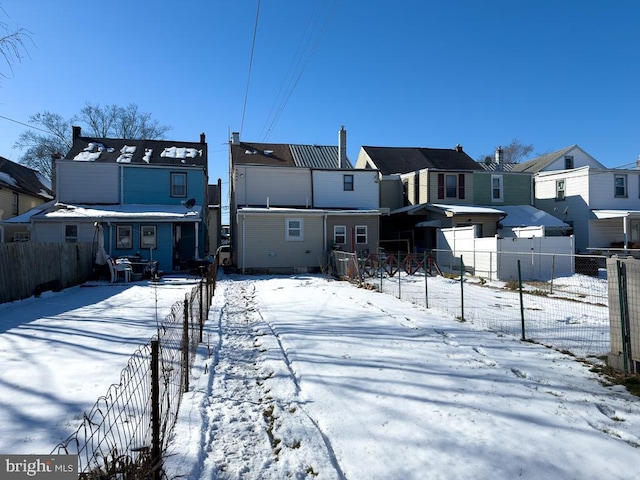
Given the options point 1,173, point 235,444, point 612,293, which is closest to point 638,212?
point 612,293

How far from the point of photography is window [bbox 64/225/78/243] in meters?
19.7

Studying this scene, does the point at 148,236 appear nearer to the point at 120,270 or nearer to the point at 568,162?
the point at 120,270

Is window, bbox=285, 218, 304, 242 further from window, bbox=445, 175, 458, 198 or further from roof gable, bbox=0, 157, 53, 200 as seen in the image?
roof gable, bbox=0, 157, 53, 200

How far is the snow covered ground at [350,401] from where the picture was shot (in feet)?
10.4

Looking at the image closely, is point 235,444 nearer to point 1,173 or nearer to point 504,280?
point 504,280

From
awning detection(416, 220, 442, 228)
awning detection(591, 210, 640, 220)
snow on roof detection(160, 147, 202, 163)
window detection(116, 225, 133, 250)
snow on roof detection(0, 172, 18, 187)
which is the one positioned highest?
snow on roof detection(160, 147, 202, 163)

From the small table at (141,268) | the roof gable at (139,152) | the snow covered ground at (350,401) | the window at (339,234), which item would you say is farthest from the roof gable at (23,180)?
the snow covered ground at (350,401)

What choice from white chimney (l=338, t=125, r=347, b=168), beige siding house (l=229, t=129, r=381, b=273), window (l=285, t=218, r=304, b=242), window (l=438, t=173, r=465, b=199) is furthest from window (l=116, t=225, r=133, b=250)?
window (l=438, t=173, r=465, b=199)

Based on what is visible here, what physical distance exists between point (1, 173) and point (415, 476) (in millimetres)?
35097

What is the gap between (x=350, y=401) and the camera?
4.36 metres

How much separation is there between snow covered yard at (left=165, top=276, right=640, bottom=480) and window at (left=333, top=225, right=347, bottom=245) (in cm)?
1445

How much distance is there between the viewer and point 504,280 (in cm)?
1678

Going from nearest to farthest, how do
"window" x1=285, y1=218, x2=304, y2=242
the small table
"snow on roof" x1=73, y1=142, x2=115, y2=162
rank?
1. the small table
2. "window" x1=285, y1=218, x2=304, y2=242
3. "snow on roof" x1=73, y1=142, x2=115, y2=162

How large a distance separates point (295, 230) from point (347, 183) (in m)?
5.32
